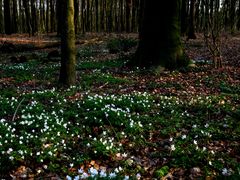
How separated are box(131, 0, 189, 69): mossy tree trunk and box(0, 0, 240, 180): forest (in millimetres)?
52

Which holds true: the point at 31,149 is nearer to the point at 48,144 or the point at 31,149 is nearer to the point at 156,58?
the point at 48,144

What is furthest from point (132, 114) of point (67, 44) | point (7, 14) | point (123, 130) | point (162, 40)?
point (7, 14)

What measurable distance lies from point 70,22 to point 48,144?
7167 millimetres

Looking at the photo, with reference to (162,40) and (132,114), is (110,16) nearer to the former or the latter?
(162,40)

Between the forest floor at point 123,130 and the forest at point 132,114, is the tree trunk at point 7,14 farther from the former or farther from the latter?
the forest floor at point 123,130

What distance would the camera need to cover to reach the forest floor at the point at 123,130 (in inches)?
292

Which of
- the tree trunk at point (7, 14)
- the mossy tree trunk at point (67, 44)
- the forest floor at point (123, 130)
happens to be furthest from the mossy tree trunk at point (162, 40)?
the tree trunk at point (7, 14)

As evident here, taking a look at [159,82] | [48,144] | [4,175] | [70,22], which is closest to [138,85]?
[159,82]

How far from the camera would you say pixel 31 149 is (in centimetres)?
779

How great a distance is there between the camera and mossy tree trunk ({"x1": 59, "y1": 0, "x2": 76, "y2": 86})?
14102 millimetres

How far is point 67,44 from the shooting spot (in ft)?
46.8

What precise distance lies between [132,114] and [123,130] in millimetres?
1056

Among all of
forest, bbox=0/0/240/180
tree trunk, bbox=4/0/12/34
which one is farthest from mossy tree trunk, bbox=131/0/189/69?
tree trunk, bbox=4/0/12/34

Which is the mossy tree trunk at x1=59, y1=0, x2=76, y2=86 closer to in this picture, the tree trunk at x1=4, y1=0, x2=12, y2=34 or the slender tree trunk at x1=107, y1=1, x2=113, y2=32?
the tree trunk at x1=4, y1=0, x2=12, y2=34
